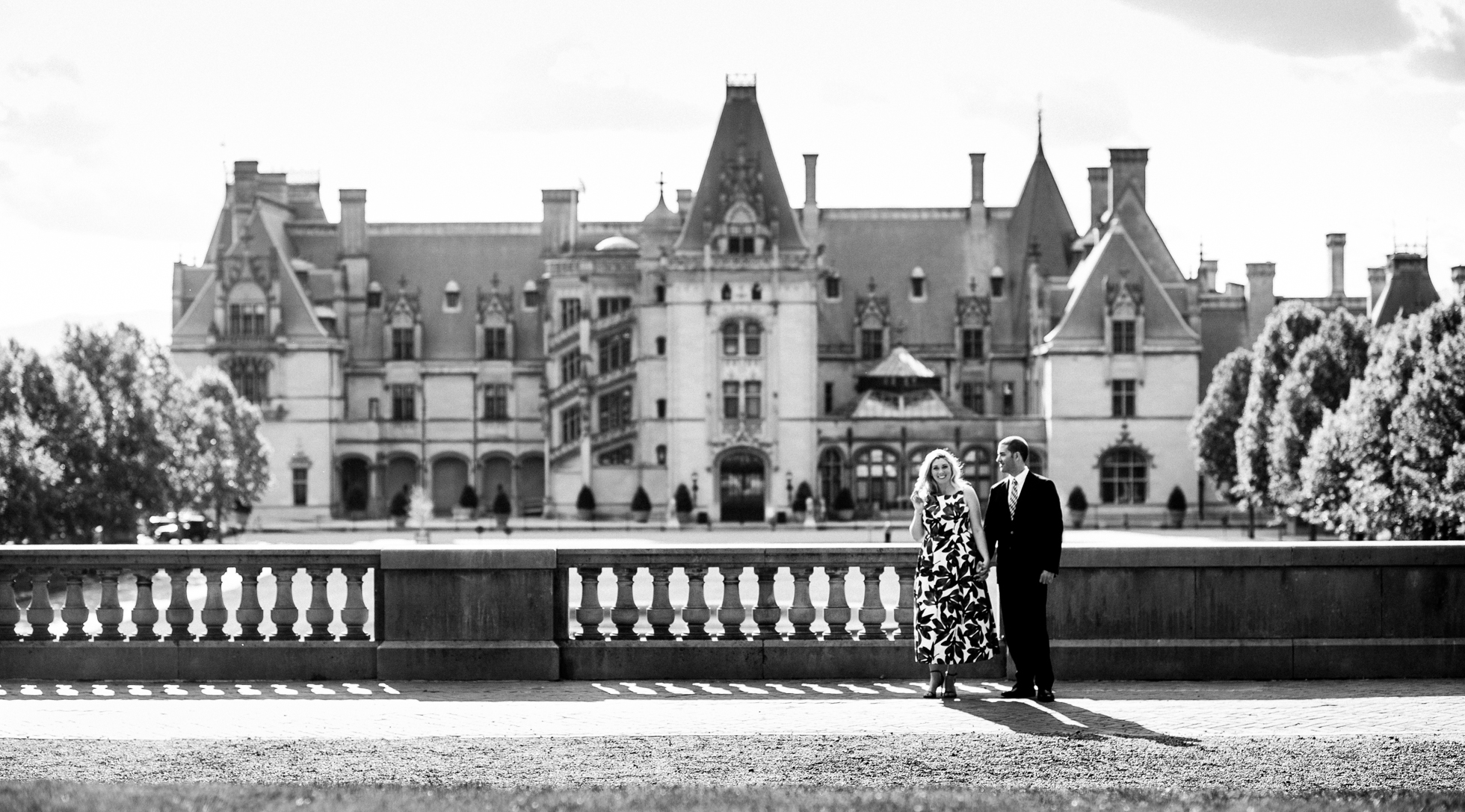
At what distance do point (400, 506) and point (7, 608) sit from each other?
68.9 meters

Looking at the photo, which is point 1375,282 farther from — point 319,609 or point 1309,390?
A: point 319,609

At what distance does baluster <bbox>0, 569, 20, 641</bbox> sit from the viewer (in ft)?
54.1

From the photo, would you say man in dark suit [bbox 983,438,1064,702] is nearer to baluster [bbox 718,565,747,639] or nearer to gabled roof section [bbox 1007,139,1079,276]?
baluster [bbox 718,565,747,639]

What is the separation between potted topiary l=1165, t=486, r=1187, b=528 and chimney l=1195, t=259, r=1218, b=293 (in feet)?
52.3

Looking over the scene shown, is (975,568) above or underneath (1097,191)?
underneath

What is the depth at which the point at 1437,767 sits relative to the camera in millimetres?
11797

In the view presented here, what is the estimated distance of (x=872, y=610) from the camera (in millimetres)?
16641

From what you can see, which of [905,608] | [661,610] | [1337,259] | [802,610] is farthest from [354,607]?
[1337,259]

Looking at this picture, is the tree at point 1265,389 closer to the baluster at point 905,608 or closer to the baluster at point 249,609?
the baluster at point 905,608

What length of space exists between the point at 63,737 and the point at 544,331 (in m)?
76.0

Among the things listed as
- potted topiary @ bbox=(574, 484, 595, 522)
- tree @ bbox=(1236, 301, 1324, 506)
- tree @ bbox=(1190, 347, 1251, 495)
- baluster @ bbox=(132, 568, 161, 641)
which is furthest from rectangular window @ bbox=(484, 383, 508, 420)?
baluster @ bbox=(132, 568, 161, 641)

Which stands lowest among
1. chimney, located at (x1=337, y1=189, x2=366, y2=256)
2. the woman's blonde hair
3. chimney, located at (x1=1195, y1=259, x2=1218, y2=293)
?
the woman's blonde hair

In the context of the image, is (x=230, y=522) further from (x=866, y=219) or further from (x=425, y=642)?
(x=425, y=642)

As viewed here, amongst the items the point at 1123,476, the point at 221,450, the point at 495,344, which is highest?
the point at 495,344
